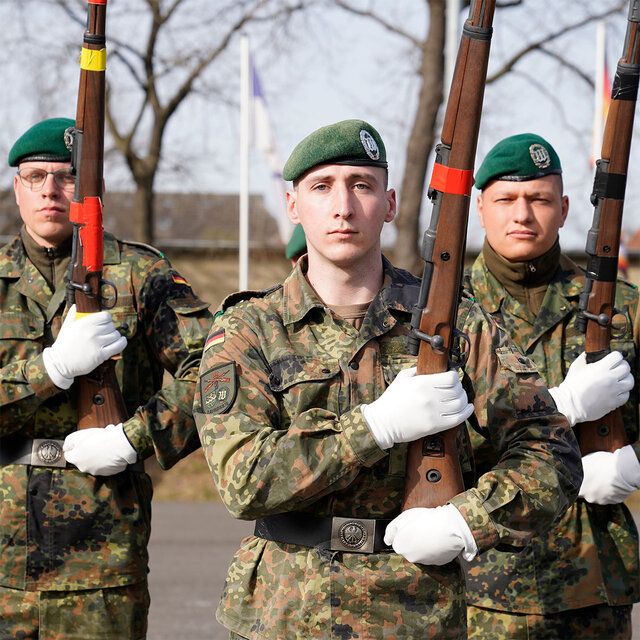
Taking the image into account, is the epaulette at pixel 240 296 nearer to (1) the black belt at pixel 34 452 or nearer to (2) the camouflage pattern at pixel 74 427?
(2) the camouflage pattern at pixel 74 427

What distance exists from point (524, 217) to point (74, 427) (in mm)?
1816

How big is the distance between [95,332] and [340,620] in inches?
65.5

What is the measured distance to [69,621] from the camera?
169 inches

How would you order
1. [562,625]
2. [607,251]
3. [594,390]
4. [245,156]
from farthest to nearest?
[245,156] < [607,251] < [562,625] < [594,390]

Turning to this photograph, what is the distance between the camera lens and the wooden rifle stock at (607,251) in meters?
4.40

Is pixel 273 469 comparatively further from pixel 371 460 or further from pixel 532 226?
pixel 532 226

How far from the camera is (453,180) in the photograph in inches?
121

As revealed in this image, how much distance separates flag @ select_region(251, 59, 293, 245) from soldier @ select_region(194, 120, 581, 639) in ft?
30.4

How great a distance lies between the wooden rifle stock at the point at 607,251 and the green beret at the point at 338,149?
1412mm

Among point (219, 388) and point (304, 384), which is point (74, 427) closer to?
point (219, 388)

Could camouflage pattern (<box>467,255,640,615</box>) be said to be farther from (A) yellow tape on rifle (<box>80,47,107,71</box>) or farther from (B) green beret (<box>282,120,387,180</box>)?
(A) yellow tape on rifle (<box>80,47,107,71</box>)

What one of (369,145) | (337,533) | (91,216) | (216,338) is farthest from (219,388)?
(91,216)

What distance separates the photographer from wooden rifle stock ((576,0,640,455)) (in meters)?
4.40

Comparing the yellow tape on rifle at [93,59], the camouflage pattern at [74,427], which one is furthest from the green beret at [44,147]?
the camouflage pattern at [74,427]
